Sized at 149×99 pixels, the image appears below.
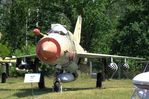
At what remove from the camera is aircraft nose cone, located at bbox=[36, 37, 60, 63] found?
18469mm

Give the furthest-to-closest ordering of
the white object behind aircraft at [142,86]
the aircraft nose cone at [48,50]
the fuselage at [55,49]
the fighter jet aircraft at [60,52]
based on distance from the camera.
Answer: the fighter jet aircraft at [60,52]
the fuselage at [55,49]
the aircraft nose cone at [48,50]
the white object behind aircraft at [142,86]

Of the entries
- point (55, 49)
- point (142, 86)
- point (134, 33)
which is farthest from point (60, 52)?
point (134, 33)

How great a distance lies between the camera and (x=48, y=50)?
18.5 meters

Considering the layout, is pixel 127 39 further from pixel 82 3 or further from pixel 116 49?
pixel 82 3

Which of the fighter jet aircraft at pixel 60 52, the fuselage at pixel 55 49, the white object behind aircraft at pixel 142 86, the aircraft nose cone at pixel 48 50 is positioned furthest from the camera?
the fighter jet aircraft at pixel 60 52

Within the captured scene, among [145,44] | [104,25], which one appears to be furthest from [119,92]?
[104,25]

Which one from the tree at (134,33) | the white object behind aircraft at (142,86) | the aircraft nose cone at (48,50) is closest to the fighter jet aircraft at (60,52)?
the aircraft nose cone at (48,50)

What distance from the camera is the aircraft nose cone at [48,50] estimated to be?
727 inches

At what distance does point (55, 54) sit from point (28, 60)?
21.0 feet

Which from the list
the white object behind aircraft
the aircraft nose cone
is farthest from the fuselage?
the white object behind aircraft

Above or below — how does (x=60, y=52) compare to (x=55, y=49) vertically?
below

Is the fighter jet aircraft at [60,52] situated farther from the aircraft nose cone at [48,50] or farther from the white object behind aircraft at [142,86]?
the white object behind aircraft at [142,86]

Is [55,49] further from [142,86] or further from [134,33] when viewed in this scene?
[134,33]

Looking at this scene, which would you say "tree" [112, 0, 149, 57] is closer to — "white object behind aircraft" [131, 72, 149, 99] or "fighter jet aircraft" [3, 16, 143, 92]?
"fighter jet aircraft" [3, 16, 143, 92]
